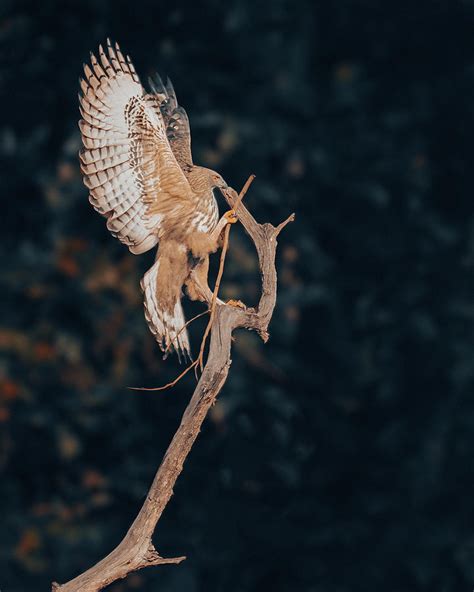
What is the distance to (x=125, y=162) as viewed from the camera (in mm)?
1549

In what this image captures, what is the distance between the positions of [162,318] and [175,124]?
13.1 inches

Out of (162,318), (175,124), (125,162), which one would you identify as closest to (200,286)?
(162,318)

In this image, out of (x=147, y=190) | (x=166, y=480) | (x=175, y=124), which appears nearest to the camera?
(x=166, y=480)

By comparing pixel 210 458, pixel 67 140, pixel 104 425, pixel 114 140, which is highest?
pixel 67 140

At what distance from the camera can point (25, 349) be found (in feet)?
15.4

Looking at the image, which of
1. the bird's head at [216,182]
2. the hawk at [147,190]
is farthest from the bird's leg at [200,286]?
the bird's head at [216,182]

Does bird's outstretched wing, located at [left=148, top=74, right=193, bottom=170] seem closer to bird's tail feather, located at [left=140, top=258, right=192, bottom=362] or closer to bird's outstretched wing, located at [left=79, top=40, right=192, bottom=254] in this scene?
bird's outstretched wing, located at [left=79, top=40, right=192, bottom=254]

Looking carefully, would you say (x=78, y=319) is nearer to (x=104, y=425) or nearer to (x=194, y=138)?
(x=104, y=425)

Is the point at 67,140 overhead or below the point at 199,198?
overhead

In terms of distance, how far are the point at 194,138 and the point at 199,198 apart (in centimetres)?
299

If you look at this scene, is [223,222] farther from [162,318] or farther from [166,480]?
[166,480]

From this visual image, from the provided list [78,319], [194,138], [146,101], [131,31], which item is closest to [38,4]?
[131,31]

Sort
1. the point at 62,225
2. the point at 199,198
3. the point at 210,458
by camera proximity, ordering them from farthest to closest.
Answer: the point at 62,225 → the point at 210,458 → the point at 199,198

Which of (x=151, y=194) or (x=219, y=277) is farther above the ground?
(x=151, y=194)
